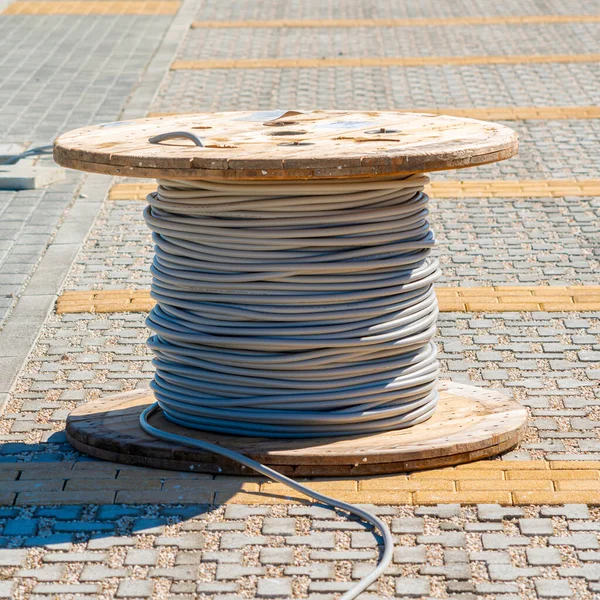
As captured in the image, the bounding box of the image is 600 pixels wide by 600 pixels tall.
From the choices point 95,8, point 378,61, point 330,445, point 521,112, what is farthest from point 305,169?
point 95,8

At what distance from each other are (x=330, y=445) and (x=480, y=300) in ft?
7.96

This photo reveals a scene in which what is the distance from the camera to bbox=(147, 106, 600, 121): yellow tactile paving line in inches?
423

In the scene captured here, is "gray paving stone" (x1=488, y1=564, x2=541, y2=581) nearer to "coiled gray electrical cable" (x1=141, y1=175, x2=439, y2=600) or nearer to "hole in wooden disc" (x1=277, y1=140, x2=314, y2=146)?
"coiled gray electrical cable" (x1=141, y1=175, x2=439, y2=600)

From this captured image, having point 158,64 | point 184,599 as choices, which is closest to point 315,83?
point 158,64

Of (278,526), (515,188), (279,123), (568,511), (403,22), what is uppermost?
(279,123)

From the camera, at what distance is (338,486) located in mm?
4117

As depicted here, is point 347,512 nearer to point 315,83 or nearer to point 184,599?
point 184,599

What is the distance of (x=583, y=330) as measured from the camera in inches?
235

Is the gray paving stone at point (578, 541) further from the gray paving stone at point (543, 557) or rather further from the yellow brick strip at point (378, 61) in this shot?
the yellow brick strip at point (378, 61)

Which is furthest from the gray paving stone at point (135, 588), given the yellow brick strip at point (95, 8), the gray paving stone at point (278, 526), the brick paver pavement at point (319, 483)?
the yellow brick strip at point (95, 8)

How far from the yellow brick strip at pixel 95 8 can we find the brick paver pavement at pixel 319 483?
4.48 m

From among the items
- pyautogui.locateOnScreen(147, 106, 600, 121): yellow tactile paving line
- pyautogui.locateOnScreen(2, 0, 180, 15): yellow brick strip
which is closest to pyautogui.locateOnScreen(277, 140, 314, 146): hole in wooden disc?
pyautogui.locateOnScreen(147, 106, 600, 121): yellow tactile paving line

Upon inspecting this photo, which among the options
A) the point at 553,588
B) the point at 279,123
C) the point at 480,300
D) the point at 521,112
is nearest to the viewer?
the point at 553,588

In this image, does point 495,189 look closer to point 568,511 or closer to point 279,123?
point 279,123
